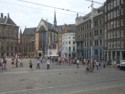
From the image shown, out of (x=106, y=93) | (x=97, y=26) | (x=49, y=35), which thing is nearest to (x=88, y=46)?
(x=97, y=26)

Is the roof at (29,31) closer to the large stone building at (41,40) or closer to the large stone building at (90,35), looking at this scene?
the large stone building at (41,40)

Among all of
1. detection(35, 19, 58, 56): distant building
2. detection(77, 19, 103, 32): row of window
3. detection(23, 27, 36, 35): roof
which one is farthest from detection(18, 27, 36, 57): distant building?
detection(77, 19, 103, 32): row of window

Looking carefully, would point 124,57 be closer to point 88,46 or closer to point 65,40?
point 88,46

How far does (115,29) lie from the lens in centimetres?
7388

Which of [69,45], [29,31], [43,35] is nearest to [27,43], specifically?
[43,35]

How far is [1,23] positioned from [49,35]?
25.0 meters

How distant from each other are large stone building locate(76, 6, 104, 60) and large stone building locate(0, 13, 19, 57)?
44.8 metres

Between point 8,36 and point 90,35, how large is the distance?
2388 inches

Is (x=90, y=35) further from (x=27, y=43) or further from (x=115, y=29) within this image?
(x=27, y=43)

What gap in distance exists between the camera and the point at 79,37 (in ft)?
342

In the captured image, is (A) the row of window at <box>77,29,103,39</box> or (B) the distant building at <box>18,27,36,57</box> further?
(B) the distant building at <box>18,27,36,57</box>

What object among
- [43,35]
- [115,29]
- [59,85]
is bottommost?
[59,85]

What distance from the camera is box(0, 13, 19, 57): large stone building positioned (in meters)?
135

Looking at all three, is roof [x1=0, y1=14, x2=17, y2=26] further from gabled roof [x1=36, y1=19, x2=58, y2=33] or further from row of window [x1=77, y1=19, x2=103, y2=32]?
row of window [x1=77, y1=19, x2=103, y2=32]
